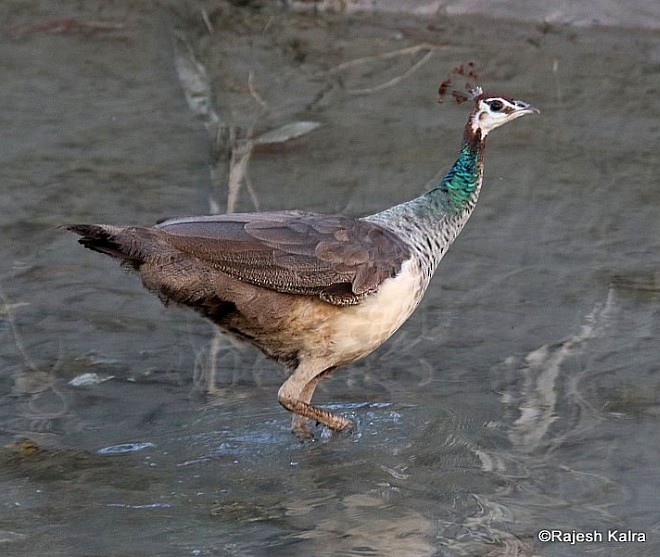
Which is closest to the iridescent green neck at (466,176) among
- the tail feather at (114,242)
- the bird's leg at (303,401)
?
the bird's leg at (303,401)

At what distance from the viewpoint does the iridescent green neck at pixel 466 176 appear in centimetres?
477

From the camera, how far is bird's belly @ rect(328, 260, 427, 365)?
438 cm

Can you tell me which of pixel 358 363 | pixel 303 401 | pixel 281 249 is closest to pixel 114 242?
pixel 281 249

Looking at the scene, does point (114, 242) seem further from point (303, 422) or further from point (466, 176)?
point (466, 176)

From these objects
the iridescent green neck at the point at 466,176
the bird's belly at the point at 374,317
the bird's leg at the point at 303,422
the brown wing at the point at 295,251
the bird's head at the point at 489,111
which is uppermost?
the bird's head at the point at 489,111

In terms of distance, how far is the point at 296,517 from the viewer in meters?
3.79

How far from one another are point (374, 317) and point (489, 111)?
3.09 feet

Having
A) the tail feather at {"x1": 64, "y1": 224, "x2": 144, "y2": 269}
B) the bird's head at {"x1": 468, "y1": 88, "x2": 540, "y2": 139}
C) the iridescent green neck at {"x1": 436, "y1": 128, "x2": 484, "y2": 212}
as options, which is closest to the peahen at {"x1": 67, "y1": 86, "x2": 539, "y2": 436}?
the tail feather at {"x1": 64, "y1": 224, "x2": 144, "y2": 269}

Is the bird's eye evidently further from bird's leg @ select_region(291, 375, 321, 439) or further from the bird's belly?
bird's leg @ select_region(291, 375, 321, 439)

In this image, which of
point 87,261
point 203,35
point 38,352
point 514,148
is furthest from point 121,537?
point 203,35

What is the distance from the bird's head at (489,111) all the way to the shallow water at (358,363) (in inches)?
33.3

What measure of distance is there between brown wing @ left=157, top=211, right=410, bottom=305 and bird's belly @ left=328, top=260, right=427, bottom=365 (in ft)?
0.12

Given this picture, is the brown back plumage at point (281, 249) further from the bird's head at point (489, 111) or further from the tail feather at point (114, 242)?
the bird's head at point (489, 111)

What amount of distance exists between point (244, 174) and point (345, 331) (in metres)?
2.29
